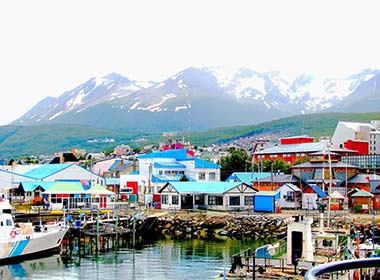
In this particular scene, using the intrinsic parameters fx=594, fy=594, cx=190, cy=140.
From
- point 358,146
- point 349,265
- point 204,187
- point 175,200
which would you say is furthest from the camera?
point 358,146

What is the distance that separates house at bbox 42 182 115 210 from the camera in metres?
57.9

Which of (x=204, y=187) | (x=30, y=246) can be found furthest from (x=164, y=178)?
(x=30, y=246)

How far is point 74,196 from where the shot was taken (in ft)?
192

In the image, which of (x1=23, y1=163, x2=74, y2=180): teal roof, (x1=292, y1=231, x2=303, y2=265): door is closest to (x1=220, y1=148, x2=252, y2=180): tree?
(x1=23, y1=163, x2=74, y2=180): teal roof

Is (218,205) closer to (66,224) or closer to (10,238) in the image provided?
(66,224)

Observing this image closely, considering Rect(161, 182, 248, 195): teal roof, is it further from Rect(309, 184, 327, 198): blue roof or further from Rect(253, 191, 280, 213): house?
Rect(309, 184, 327, 198): blue roof

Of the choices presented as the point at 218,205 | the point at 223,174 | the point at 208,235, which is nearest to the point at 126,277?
the point at 208,235

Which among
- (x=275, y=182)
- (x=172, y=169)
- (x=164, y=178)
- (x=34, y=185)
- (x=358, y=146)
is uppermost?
(x=358, y=146)

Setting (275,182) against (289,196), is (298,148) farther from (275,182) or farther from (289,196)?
(289,196)

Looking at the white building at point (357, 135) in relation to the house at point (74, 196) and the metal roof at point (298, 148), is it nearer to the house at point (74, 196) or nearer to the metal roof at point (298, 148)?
the metal roof at point (298, 148)

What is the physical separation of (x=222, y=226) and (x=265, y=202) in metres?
7.75

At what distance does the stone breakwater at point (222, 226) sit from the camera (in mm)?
48812

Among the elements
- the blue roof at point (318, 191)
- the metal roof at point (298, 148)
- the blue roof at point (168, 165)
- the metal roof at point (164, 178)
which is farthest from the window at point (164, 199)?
the metal roof at point (298, 148)

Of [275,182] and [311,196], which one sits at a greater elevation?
[275,182]
